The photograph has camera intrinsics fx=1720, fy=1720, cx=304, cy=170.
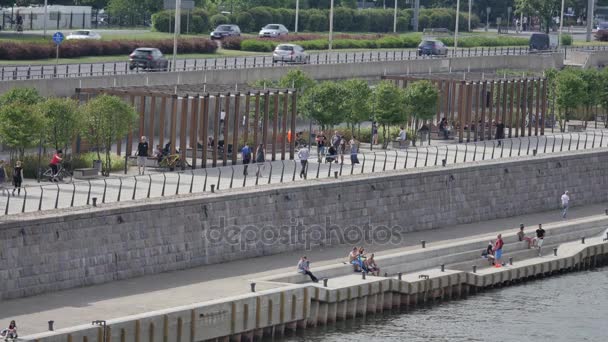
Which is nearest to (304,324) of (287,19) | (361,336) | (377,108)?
(361,336)

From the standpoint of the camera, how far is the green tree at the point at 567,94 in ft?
323

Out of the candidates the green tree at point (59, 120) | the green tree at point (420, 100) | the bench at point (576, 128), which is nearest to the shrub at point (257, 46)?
the bench at point (576, 128)

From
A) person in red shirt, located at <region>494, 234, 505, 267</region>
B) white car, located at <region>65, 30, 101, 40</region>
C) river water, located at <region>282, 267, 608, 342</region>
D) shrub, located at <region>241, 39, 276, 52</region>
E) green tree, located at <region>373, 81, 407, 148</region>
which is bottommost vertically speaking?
river water, located at <region>282, 267, 608, 342</region>

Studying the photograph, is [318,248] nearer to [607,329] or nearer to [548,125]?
[607,329]

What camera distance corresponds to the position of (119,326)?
47.2 metres

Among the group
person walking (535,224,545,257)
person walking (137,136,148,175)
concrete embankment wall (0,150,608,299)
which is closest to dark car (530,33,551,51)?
concrete embankment wall (0,150,608,299)

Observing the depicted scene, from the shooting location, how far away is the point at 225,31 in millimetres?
126750

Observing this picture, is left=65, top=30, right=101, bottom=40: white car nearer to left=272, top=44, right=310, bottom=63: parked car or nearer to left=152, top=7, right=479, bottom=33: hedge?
left=272, top=44, right=310, bottom=63: parked car

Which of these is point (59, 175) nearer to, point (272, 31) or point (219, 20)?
point (272, 31)

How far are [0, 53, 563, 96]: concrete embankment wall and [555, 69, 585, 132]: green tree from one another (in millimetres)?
13454

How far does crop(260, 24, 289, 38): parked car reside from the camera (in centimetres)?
12959

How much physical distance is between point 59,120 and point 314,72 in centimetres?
3719

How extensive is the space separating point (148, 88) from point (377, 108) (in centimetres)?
1451

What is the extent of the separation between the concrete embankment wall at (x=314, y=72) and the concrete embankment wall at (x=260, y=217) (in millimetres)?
16434
